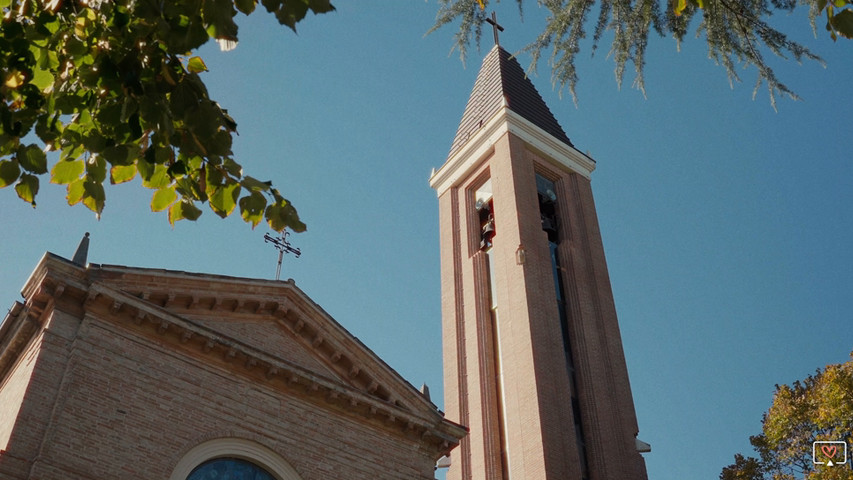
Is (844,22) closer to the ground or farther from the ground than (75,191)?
farther from the ground

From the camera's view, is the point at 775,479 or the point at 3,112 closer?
the point at 3,112

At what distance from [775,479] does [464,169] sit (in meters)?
17.7

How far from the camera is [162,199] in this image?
5875 mm

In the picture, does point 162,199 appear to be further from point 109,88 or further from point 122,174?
point 109,88

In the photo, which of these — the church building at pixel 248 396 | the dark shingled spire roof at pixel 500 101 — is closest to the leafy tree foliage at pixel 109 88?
the church building at pixel 248 396

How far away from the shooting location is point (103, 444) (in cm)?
1184

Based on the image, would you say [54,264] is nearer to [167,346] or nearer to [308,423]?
[167,346]

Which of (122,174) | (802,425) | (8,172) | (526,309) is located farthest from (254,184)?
(526,309)

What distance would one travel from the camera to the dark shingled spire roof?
32.6 metres

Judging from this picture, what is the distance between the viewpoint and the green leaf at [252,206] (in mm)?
5836

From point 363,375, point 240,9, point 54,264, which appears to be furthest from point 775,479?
point 240,9

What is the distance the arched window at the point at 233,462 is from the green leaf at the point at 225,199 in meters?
7.77

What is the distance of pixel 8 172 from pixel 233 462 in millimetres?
8877

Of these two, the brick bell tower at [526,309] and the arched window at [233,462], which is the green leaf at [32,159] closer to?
the arched window at [233,462]
